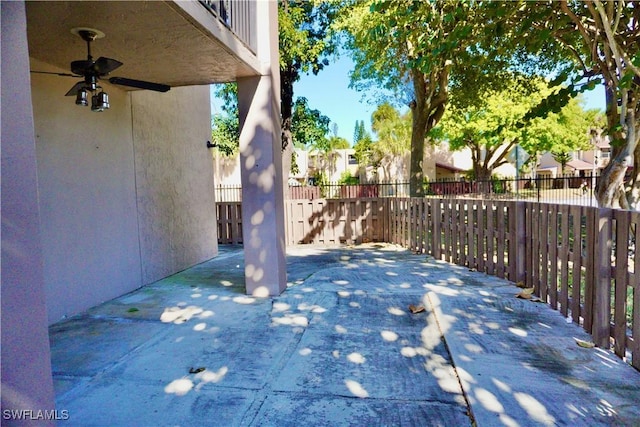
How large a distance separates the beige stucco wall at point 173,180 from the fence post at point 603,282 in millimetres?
5812

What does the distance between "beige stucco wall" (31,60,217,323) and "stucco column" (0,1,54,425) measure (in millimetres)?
3281

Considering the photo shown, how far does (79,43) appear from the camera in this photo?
3871mm

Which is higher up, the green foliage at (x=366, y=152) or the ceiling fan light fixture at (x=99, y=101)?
the green foliage at (x=366, y=152)

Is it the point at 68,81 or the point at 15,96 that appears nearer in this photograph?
the point at 15,96

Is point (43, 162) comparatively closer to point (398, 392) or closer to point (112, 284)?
point (112, 284)

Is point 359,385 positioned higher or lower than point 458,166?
lower

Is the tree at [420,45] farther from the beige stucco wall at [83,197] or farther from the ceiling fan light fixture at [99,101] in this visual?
the beige stucco wall at [83,197]

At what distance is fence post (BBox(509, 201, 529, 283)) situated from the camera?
17.1 feet

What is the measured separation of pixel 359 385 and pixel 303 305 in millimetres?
2029

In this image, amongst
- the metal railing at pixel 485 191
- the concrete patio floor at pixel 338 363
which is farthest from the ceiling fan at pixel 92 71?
the metal railing at pixel 485 191

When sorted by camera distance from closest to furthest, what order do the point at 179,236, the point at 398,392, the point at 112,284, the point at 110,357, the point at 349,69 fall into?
the point at 398,392, the point at 110,357, the point at 112,284, the point at 179,236, the point at 349,69

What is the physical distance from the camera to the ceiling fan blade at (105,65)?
3733mm

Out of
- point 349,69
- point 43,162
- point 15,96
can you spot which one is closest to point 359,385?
point 15,96

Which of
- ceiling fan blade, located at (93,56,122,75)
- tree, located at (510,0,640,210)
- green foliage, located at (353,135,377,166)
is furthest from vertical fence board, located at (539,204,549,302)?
green foliage, located at (353,135,377,166)
